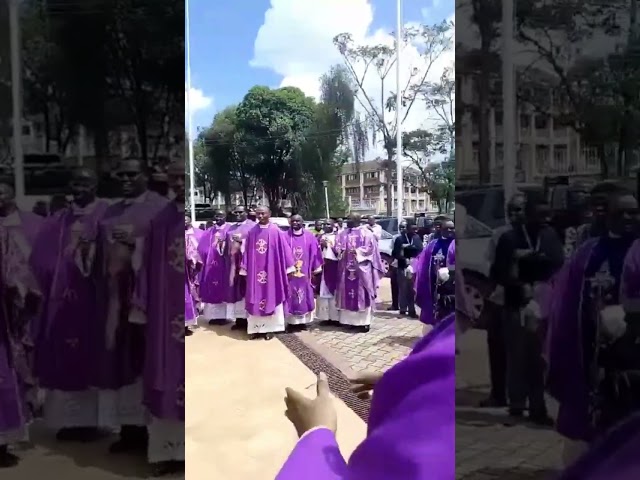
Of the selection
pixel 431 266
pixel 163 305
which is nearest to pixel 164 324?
pixel 163 305

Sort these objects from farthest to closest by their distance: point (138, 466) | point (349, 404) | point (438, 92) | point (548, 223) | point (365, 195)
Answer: point (365, 195), point (438, 92), point (349, 404), point (138, 466), point (548, 223)

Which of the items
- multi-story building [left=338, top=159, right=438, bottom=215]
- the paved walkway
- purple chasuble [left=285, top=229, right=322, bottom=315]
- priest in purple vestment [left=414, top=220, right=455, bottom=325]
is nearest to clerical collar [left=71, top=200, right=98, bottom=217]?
the paved walkway

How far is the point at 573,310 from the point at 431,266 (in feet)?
20.5

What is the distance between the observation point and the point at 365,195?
12.8 metres

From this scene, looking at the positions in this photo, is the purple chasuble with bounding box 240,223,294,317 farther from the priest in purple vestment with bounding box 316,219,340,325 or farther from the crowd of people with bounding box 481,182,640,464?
the crowd of people with bounding box 481,182,640,464

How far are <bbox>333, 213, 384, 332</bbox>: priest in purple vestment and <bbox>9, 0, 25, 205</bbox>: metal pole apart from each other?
22.6 feet

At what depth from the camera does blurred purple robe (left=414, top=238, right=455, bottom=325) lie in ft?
21.9

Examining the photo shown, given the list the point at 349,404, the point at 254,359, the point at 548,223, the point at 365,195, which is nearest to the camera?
the point at 548,223

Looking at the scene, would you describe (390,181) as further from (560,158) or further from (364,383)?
(560,158)

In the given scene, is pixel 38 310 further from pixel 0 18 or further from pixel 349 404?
pixel 349 404

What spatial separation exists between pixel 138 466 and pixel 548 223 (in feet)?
2.51

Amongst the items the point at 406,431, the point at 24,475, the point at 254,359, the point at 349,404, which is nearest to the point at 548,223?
the point at 406,431

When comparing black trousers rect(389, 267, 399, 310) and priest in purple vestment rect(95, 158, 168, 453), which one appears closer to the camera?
priest in purple vestment rect(95, 158, 168, 453)

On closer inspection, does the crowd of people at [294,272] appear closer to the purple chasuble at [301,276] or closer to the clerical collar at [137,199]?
the purple chasuble at [301,276]
